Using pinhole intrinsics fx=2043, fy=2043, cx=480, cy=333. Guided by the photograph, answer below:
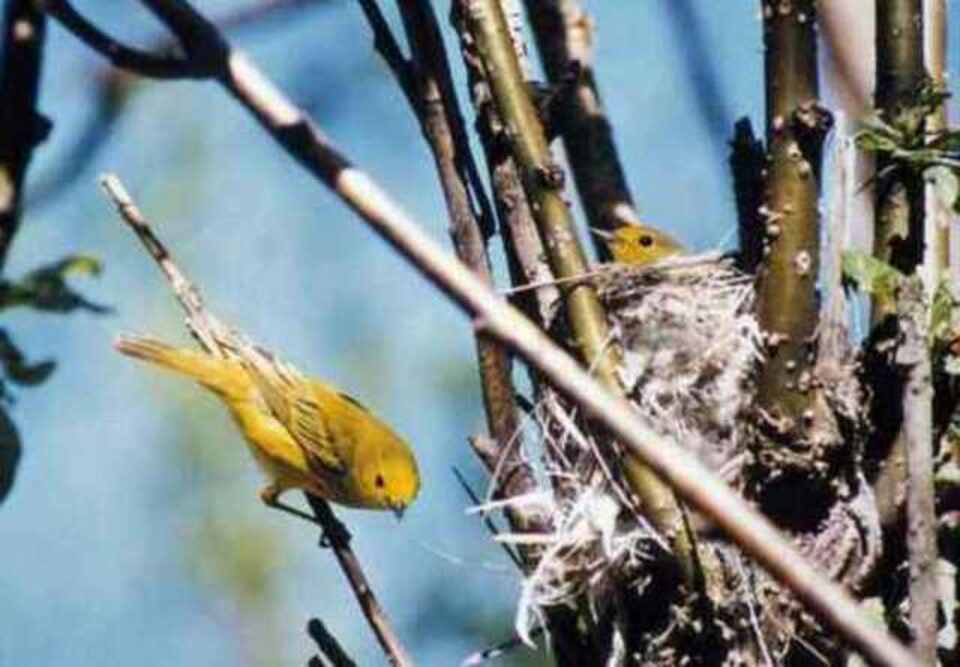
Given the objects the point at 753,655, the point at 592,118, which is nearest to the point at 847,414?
the point at 753,655

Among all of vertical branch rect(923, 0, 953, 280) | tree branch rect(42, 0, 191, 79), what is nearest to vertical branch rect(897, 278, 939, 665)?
vertical branch rect(923, 0, 953, 280)

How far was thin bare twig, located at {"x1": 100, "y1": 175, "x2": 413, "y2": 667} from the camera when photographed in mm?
2125

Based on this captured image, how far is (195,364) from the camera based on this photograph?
A: 5031mm

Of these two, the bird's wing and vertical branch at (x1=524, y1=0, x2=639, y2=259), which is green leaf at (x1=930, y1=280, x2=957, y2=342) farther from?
the bird's wing

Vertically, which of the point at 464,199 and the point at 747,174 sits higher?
the point at 464,199

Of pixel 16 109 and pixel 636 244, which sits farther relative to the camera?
pixel 636 244

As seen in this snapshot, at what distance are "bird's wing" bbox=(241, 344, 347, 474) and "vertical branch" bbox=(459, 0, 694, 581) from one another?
2242mm

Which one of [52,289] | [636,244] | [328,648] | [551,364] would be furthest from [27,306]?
[636,244]

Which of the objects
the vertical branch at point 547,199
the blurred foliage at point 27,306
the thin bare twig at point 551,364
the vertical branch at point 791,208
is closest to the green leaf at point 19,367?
the blurred foliage at point 27,306

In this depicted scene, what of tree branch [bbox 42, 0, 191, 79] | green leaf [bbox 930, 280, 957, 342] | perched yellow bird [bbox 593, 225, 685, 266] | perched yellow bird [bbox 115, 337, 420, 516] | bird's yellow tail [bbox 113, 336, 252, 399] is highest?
tree branch [bbox 42, 0, 191, 79]

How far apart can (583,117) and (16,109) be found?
2746 millimetres

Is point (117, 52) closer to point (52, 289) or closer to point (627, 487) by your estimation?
point (52, 289)

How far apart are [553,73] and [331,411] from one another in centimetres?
162

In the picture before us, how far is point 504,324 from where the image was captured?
1041 millimetres
